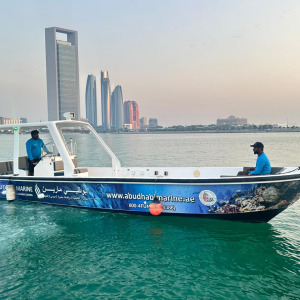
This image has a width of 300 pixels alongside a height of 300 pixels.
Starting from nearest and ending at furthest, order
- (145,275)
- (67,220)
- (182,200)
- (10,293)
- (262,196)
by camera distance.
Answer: (10,293), (145,275), (262,196), (182,200), (67,220)

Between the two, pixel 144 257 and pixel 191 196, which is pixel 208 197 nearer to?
pixel 191 196

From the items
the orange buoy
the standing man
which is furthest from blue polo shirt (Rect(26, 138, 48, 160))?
the orange buoy

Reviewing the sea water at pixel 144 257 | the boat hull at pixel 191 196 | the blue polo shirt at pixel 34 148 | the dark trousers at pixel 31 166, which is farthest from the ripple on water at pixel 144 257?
the blue polo shirt at pixel 34 148

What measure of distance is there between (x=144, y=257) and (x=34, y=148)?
571cm

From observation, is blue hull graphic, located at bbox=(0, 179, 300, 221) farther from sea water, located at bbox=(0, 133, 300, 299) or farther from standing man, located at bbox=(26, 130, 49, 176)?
standing man, located at bbox=(26, 130, 49, 176)

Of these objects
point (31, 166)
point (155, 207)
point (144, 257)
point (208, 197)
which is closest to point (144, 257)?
point (144, 257)

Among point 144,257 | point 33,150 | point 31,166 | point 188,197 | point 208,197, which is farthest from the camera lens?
point 31,166

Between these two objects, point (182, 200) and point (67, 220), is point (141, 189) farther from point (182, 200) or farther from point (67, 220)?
point (67, 220)

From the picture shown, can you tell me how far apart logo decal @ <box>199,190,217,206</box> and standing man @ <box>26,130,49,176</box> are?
5.70m

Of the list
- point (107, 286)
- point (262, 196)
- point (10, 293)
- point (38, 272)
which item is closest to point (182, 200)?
point (262, 196)

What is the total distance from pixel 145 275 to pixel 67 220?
A: 3.97 metres

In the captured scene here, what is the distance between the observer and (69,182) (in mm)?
9102

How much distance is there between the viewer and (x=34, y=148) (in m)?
10.1

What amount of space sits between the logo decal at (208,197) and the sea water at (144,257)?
76cm
